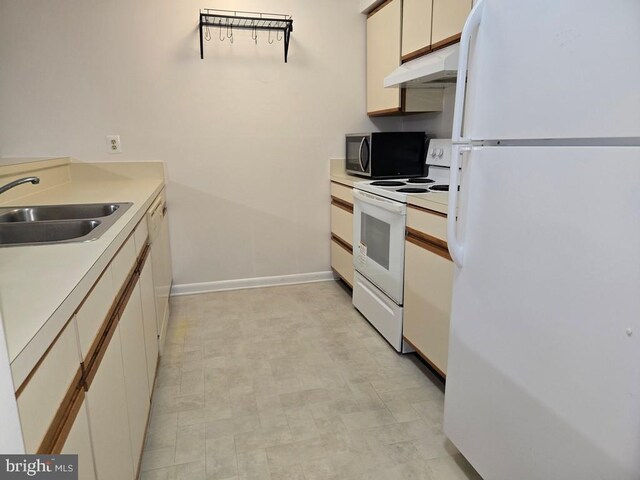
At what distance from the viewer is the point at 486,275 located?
131 cm

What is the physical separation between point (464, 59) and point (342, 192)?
75.0 inches

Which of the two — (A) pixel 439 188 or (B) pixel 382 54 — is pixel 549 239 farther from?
(B) pixel 382 54

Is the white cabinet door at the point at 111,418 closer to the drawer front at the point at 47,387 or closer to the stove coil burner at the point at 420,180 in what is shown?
the drawer front at the point at 47,387

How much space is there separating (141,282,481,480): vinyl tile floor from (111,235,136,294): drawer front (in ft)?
2.35

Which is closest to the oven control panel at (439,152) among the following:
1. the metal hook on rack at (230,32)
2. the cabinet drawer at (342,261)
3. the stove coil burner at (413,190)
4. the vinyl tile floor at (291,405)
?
the stove coil burner at (413,190)

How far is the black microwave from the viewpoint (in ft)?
9.53

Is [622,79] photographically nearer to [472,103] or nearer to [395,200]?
[472,103]

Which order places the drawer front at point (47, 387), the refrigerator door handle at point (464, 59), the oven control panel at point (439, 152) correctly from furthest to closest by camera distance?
the oven control panel at point (439, 152), the refrigerator door handle at point (464, 59), the drawer front at point (47, 387)

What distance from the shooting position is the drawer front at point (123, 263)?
1297 mm

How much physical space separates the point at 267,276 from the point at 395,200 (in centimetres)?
154

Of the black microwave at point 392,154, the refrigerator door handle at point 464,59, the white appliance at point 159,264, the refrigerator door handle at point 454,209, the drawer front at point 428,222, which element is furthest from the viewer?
the black microwave at point 392,154

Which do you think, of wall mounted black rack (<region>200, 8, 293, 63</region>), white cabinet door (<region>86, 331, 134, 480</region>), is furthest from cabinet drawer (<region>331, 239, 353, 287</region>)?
white cabinet door (<region>86, 331, 134, 480</region>)

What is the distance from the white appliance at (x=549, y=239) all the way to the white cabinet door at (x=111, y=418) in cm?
107

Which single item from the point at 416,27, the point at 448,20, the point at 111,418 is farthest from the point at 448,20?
the point at 111,418
